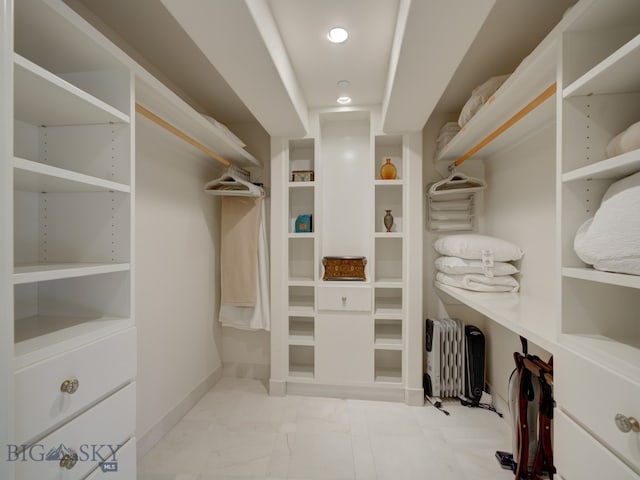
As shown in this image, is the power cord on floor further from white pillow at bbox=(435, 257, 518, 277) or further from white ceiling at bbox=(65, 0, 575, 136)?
white ceiling at bbox=(65, 0, 575, 136)

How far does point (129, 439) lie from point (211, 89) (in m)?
2.26

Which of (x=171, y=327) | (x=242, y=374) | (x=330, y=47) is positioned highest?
(x=330, y=47)

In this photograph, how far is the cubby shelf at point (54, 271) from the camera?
2.35 ft

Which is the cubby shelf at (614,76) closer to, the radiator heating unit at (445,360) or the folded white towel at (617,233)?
the folded white towel at (617,233)

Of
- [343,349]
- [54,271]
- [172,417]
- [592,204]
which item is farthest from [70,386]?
[343,349]

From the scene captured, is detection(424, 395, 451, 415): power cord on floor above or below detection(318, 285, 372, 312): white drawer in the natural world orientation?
below

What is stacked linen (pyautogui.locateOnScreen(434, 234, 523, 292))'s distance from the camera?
1894mm

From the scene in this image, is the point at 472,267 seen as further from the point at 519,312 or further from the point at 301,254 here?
the point at 301,254

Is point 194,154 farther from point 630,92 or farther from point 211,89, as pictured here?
point 630,92

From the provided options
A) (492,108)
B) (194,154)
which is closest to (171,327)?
(194,154)

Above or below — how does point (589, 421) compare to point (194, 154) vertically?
below

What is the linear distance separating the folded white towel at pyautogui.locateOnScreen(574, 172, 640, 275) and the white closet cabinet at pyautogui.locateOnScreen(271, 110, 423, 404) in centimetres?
143

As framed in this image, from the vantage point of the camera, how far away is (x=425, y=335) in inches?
99.9

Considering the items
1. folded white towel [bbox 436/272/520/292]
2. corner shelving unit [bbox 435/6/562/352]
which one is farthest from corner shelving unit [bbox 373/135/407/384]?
folded white towel [bbox 436/272/520/292]
